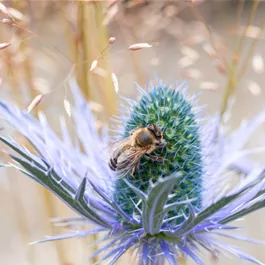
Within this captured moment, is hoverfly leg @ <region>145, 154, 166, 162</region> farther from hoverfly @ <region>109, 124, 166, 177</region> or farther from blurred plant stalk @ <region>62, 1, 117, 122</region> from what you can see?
blurred plant stalk @ <region>62, 1, 117, 122</region>

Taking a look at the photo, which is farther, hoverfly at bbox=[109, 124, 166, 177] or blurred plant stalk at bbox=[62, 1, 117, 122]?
blurred plant stalk at bbox=[62, 1, 117, 122]

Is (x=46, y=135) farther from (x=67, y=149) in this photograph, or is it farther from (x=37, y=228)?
(x=37, y=228)

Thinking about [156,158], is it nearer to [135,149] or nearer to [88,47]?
[135,149]

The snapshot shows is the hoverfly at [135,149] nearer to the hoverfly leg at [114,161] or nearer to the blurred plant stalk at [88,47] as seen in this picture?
the hoverfly leg at [114,161]

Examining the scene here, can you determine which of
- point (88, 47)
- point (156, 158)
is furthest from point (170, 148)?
point (88, 47)

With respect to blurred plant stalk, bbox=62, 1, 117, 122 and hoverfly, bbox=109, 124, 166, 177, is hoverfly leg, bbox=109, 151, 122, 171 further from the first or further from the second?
blurred plant stalk, bbox=62, 1, 117, 122

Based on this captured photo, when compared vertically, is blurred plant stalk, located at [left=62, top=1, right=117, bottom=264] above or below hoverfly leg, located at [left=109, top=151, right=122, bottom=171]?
above

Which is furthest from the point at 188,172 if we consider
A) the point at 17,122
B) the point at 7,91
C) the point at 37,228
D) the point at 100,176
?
the point at 37,228

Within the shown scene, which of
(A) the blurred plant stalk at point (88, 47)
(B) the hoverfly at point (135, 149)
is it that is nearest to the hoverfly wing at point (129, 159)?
(B) the hoverfly at point (135, 149)

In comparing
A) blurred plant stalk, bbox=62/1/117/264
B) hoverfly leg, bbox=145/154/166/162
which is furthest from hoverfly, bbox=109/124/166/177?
blurred plant stalk, bbox=62/1/117/264
